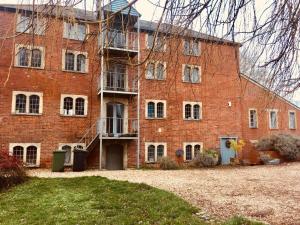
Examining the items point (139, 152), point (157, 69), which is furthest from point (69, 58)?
point (157, 69)

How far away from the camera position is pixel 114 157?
18.3m

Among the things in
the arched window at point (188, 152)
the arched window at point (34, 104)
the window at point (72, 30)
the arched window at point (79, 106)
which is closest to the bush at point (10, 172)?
the arched window at point (34, 104)

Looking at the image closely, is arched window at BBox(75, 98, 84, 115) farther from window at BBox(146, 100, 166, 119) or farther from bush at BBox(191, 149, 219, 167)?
bush at BBox(191, 149, 219, 167)

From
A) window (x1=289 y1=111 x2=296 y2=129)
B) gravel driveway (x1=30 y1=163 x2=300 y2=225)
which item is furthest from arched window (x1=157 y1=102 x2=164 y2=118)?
window (x1=289 y1=111 x2=296 y2=129)

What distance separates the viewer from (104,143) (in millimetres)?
17625

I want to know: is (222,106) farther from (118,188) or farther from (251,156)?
(118,188)

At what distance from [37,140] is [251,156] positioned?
14.3 m

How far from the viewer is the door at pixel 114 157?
59.4 feet

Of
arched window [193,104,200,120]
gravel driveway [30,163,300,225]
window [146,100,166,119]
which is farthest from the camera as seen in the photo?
arched window [193,104,200,120]

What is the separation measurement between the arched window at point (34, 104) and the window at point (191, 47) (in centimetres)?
1466

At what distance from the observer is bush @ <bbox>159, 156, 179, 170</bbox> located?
17453mm

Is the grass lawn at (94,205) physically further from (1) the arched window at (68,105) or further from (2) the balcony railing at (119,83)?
(2) the balcony railing at (119,83)

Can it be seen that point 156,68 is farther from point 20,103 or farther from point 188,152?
point 188,152

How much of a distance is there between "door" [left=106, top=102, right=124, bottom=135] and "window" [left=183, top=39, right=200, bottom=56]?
14824mm
